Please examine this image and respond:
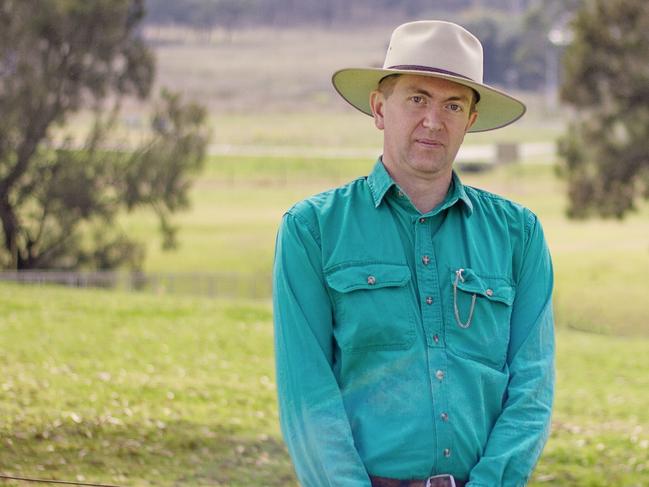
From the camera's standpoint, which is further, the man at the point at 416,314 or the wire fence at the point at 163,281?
the wire fence at the point at 163,281

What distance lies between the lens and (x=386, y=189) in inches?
99.2

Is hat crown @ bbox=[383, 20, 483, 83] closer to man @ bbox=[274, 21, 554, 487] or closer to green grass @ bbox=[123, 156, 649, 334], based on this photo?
man @ bbox=[274, 21, 554, 487]

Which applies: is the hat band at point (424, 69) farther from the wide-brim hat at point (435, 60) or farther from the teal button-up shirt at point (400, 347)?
the teal button-up shirt at point (400, 347)

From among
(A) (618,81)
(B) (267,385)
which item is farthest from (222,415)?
(A) (618,81)

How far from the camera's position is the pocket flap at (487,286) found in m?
2.49

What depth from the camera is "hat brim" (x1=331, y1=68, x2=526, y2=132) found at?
254 cm

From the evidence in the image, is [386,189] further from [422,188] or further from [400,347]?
[400,347]

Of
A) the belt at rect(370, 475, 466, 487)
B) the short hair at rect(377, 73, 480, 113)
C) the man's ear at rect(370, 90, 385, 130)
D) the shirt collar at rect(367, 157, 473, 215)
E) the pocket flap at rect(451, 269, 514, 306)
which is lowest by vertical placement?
the belt at rect(370, 475, 466, 487)

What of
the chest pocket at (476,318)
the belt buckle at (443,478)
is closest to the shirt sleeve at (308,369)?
the belt buckle at (443,478)

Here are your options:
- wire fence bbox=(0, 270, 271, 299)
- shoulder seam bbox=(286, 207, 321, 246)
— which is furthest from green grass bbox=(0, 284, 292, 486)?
wire fence bbox=(0, 270, 271, 299)

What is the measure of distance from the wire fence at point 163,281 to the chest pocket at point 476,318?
15.7 m

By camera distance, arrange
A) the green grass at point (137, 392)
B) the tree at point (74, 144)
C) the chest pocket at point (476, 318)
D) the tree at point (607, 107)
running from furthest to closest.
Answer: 1. the tree at point (74, 144)
2. the tree at point (607, 107)
3. the green grass at point (137, 392)
4. the chest pocket at point (476, 318)

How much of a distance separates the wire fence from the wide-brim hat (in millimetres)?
15558

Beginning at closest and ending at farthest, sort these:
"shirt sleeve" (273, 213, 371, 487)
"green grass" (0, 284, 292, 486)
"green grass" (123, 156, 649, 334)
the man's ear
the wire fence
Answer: "shirt sleeve" (273, 213, 371, 487), the man's ear, "green grass" (0, 284, 292, 486), the wire fence, "green grass" (123, 156, 649, 334)
